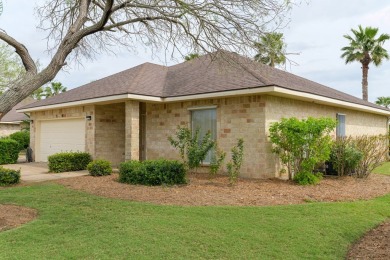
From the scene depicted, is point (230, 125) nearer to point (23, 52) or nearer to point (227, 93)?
point (227, 93)

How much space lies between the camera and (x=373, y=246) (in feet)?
17.9

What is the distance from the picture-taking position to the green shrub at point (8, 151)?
1827 cm

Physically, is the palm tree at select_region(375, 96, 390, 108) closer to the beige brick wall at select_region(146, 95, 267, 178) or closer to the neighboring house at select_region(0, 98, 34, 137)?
the beige brick wall at select_region(146, 95, 267, 178)

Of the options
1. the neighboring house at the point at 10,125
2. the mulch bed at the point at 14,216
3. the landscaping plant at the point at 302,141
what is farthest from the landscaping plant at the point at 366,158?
the neighboring house at the point at 10,125

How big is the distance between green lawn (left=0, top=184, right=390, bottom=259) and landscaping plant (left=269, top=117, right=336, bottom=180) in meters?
3.00

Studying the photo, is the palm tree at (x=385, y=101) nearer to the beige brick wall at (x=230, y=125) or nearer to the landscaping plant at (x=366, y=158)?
the landscaping plant at (x=366, y=158)

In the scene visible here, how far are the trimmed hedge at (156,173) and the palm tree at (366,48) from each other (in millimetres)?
23707

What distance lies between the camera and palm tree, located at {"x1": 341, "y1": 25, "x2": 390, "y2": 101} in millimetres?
28734

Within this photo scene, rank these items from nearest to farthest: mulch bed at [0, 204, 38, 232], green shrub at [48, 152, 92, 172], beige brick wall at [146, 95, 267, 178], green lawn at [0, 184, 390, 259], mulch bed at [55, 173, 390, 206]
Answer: green lawn at [0, 184, 390, 259] → mulch bed at [0, 204, 38, 232] → mulch bed at [55, 173, 390, 206] → beige brick wall at [146, 95, 267, 178] → green shrub at [48, 152, 92, 172]

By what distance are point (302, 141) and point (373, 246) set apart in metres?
5.40

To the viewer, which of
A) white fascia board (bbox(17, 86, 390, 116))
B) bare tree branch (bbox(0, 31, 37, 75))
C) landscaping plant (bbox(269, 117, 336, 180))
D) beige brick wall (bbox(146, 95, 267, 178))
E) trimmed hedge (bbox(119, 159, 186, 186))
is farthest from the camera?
beige brick wall (bbox(146, 95, 267, 178))

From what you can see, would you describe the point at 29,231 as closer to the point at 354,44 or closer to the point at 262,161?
the point at 262,161

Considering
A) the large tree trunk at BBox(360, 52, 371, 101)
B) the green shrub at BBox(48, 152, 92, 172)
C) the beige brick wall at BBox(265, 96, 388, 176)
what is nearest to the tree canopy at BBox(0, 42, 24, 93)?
the green shrub at BBox(48, 152, 92, 172)

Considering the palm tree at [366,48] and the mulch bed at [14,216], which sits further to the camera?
the palm tree at [366,48]
